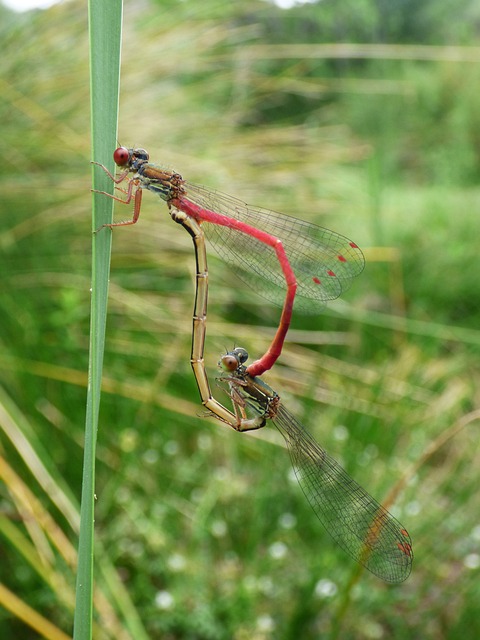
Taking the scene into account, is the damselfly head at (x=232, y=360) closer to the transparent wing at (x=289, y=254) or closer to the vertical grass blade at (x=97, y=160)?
the transparent wing at (x=289, y=254)

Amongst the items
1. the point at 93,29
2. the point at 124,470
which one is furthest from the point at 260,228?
the point at 124,470

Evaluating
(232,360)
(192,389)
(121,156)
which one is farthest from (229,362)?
(192,389)

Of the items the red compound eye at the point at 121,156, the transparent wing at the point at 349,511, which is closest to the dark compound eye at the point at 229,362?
the transparent wing at the point at 349,511

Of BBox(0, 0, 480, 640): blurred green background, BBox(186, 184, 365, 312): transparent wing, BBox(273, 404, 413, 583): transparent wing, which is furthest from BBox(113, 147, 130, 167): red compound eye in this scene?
BBox(0, 0, 480, 640): blurred green background

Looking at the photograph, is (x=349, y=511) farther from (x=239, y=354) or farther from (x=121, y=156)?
(x=121, y=156)

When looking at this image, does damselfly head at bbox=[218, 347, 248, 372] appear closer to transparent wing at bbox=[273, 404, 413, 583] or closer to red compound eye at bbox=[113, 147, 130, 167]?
transparent wing at bbox=[273, 404, 413, 583]
